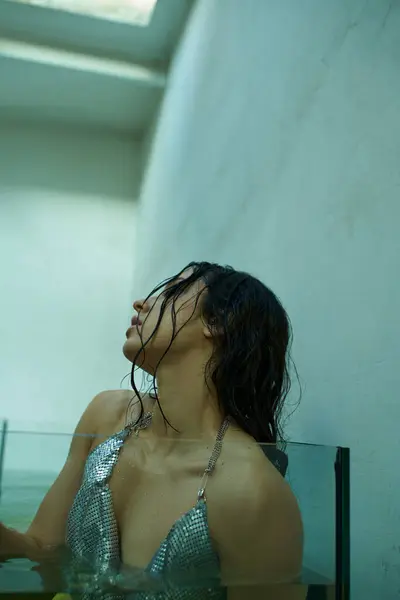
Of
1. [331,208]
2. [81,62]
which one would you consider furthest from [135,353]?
[81,62]

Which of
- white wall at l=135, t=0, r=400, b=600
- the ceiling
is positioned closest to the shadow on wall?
the ceiling

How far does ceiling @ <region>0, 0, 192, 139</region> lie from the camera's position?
374 cm

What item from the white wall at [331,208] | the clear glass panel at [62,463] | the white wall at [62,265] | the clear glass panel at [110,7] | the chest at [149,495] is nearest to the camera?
the clear glass panel at [62,463]

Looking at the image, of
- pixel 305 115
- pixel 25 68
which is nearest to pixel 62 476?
pixel 305 115

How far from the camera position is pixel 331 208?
4.72 feet

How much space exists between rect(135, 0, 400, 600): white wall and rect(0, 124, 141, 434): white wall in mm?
1995

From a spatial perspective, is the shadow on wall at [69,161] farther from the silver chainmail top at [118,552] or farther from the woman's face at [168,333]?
the silver chainmail top at [118,552]

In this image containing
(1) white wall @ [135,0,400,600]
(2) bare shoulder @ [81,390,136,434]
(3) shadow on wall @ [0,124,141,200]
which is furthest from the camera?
(3) shadow on wall @ [0,124,141,200]

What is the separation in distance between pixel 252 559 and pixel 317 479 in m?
0.15

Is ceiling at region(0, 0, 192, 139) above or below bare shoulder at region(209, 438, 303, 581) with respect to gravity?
above

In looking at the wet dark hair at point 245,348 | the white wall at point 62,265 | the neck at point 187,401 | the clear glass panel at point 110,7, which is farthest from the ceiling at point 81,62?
the neck at point 187,401

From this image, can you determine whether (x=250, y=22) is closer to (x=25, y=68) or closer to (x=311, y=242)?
(x=311, y=242)

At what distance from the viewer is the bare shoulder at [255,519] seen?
91 centimetres

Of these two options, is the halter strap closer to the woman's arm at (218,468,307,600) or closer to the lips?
the woman's arm at (218,468,307,600)
